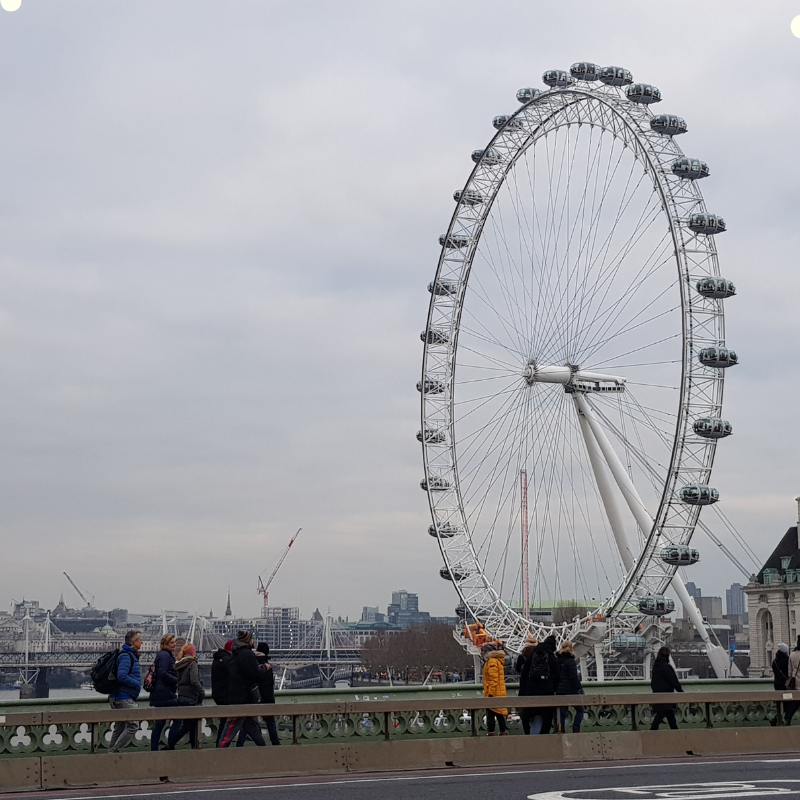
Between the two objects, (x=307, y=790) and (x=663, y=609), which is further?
(x=663, y=609)

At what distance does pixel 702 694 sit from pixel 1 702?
10.7 metres

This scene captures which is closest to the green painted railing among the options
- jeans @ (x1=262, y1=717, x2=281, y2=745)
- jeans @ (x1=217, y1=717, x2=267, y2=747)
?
jeans @ (x1=262, y1=717, x2=281, y2=745)

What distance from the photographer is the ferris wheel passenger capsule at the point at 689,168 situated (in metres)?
52.9

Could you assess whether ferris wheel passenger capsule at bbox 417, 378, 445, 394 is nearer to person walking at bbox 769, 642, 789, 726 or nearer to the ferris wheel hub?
the ferris wheel hub

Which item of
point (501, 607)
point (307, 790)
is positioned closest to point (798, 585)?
point (501, 607)

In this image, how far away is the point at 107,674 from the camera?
58.7ft

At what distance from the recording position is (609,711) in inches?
821

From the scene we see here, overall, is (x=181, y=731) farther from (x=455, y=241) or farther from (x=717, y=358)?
(x=455, y=241)

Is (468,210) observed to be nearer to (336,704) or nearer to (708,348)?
(708,348)

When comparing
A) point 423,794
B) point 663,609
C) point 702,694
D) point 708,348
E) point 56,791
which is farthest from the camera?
point 663,609

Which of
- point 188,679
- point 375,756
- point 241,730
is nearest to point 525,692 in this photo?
point 375,756

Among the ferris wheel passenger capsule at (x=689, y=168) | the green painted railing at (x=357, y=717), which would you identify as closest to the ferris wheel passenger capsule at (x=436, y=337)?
the ferris wheel passenger capsule at (x=689, y=168)

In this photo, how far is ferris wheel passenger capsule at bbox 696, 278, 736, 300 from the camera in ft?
167

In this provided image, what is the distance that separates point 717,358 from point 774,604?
70.3 m
